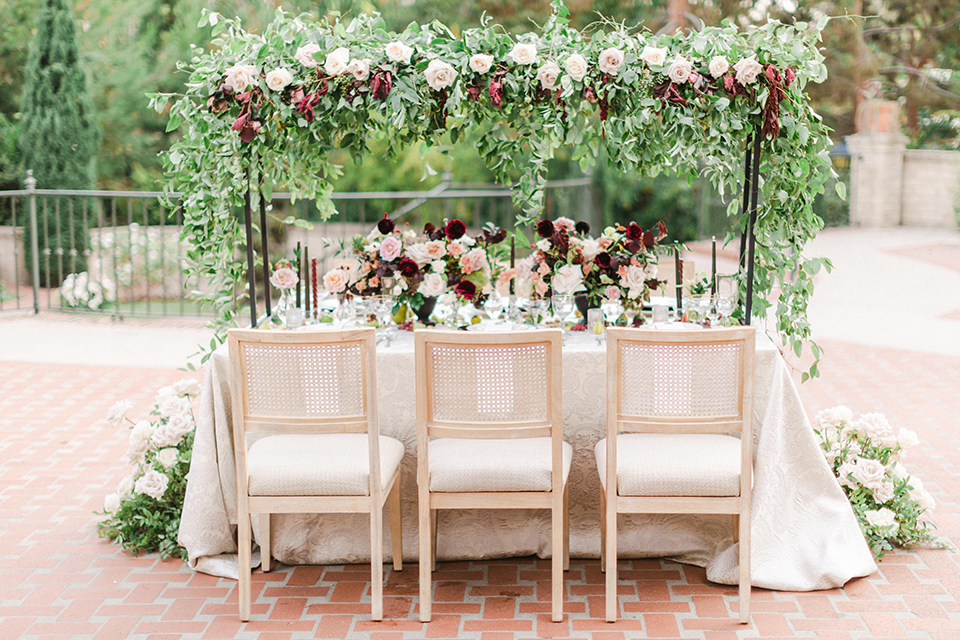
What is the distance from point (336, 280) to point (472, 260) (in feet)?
1.82

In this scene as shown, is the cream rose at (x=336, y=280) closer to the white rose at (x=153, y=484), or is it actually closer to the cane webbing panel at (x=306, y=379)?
the cane webbing panel at (x=306, y=379)

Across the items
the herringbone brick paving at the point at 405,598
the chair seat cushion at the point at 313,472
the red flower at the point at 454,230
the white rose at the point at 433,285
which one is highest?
the red flower at the point at 454,230

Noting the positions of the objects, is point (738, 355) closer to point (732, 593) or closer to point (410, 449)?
point (732, 593)

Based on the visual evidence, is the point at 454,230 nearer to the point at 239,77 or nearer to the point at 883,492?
the point at 239,77

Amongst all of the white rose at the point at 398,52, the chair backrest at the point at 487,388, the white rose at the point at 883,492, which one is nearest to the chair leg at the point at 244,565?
the chair backrest at the point at 487,388

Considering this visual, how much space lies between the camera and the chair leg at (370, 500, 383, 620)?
10.3ft

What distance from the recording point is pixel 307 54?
11.5ft

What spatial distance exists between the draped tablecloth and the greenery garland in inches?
18.5

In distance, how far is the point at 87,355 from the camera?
7.19 meters

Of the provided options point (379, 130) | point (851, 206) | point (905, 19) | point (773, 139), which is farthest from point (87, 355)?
point (905, 19)

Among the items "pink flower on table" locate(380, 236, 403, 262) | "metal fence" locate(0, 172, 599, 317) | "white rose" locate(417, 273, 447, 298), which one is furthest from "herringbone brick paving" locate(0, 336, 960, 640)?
"metal fence" locate(0, 172, 599, 317)

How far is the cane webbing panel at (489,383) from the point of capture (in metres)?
3.03

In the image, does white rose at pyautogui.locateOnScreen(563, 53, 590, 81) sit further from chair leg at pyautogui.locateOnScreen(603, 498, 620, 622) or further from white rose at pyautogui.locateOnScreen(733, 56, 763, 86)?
chair leg at pyautogui.locateOnScreen(603, 498, 620, 622)

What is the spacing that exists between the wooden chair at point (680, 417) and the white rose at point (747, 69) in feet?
3.24
